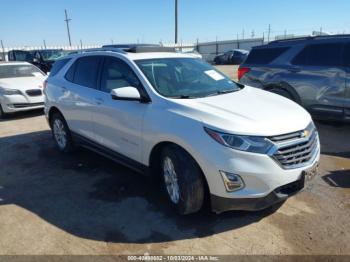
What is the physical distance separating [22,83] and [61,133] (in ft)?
14.4

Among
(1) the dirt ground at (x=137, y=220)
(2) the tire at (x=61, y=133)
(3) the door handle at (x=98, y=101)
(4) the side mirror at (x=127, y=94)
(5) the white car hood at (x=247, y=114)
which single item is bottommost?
(1) the dirt ground at (x=137, y=220)

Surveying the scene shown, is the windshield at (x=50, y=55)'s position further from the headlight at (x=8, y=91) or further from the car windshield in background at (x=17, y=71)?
the headlight at (x=8, y=91)

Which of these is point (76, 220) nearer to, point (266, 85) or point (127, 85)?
point (127, 85)

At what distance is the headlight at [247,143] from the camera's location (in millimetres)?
3119

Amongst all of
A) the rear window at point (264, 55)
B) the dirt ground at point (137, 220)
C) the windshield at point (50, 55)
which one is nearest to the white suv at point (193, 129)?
the dirt ground at point (137, 220)

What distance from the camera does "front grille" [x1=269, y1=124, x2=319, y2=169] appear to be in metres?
3.18

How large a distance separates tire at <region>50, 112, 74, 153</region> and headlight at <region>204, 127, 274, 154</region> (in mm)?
3399

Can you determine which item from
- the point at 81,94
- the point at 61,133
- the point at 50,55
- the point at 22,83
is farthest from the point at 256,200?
the point at 50,55

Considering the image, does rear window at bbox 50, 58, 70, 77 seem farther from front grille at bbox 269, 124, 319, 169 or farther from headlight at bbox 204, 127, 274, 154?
front grille at bbox 269, 124, 319, 169

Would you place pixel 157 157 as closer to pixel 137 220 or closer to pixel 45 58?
pixel 137 220

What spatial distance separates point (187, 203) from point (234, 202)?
1.61ft

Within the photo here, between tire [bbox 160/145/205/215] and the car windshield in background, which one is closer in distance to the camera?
tire [bbox 160/145/205/215]

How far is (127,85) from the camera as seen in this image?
4.30 meters

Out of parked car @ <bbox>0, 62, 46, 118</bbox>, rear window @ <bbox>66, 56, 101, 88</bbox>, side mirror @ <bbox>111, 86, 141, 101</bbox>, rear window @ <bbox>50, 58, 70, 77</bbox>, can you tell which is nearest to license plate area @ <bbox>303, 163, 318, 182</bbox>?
side mirror @ <bbox>111, 86, 141, 101</bbox>
